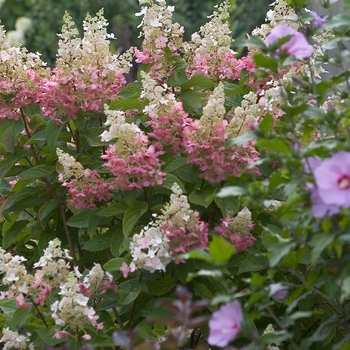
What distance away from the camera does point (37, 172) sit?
8.25 feet

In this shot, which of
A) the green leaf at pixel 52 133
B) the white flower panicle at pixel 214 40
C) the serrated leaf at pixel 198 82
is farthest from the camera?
the white flower panicle at pixel 214 40

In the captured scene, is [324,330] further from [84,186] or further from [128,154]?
[84,186]

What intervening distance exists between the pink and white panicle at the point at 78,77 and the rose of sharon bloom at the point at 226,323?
112cm

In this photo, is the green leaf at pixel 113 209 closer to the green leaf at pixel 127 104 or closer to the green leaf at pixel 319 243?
the green leaf at pixel 127 104

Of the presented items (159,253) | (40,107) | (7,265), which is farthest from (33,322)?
(40,107)

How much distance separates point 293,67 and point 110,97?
570mm

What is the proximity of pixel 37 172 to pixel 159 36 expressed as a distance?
1.71 feet

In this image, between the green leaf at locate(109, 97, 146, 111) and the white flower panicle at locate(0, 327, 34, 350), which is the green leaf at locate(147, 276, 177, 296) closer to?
the white flower panicle at locate(0, 327, 34, 350)

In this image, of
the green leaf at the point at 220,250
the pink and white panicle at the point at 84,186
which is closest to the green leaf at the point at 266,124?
the green leaf at the point at 220,250

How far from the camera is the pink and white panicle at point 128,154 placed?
2.13m

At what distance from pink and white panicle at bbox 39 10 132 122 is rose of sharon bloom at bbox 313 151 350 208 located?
120 cm

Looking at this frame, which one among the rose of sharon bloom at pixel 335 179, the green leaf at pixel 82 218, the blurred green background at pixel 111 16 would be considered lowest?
the blurred green background at pixel 111 16

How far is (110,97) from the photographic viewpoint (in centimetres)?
256

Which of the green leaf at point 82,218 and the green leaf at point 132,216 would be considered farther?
the green leaf at point 82,218
